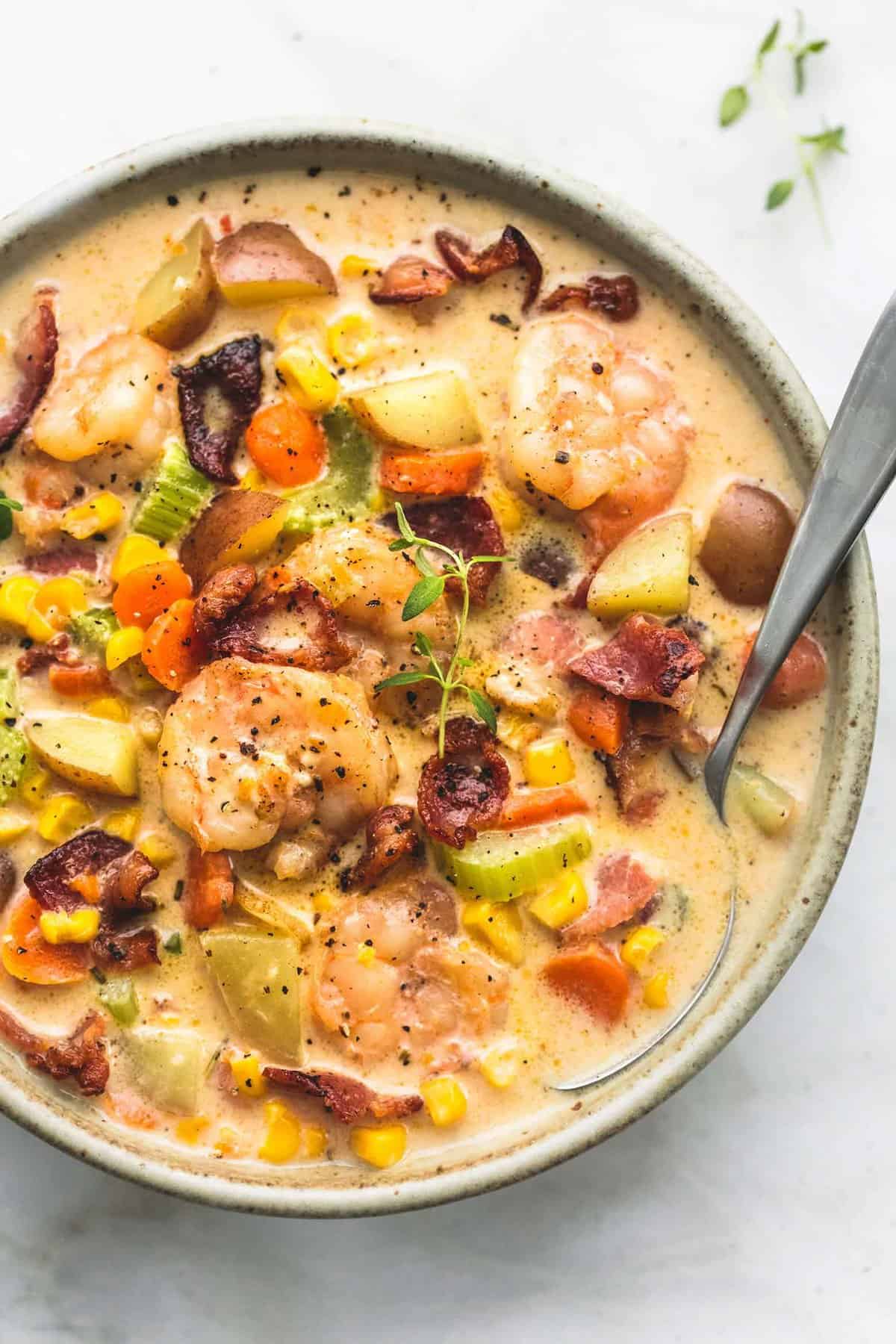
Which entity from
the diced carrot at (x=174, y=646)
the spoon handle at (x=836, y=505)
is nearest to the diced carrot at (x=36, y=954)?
the diced carrot at (x=174, y=646)

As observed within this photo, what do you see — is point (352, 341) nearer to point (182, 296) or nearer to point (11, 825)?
point (182, 296)

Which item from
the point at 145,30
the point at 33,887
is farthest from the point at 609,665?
the point at 145,30

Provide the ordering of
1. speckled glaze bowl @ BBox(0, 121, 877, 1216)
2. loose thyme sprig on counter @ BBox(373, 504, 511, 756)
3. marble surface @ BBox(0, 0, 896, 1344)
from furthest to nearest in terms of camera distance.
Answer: marble surface @ BBox(0, 0, 896, 1344) → speckled glaze bowl @ BBox(0, 121, 877, 1216) → loose thyme sprig on counter @ BBox(373, 504, 511, 756)

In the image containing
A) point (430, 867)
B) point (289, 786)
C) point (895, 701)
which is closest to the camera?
point (289, 786)

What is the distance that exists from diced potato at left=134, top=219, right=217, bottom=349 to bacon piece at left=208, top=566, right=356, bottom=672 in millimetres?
692

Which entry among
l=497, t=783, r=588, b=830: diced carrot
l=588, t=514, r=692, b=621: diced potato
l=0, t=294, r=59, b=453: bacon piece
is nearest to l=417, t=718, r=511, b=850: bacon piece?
l=497, t=783, r=588, b=830: diced carrot

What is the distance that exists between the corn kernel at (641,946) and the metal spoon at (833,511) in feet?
0.96

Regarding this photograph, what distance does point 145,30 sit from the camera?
368cm

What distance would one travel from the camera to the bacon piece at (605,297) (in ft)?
10.5

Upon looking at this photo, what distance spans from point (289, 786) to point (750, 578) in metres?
1.24

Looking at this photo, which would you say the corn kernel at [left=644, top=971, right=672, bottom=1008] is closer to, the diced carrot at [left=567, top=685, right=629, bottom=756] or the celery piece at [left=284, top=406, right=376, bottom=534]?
the diced carrot at [left=567, top=685, right=629, bottom=756]

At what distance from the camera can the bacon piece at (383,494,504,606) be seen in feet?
10.3

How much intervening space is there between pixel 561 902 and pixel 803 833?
64cm

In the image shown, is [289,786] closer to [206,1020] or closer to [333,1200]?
[206,1020]
